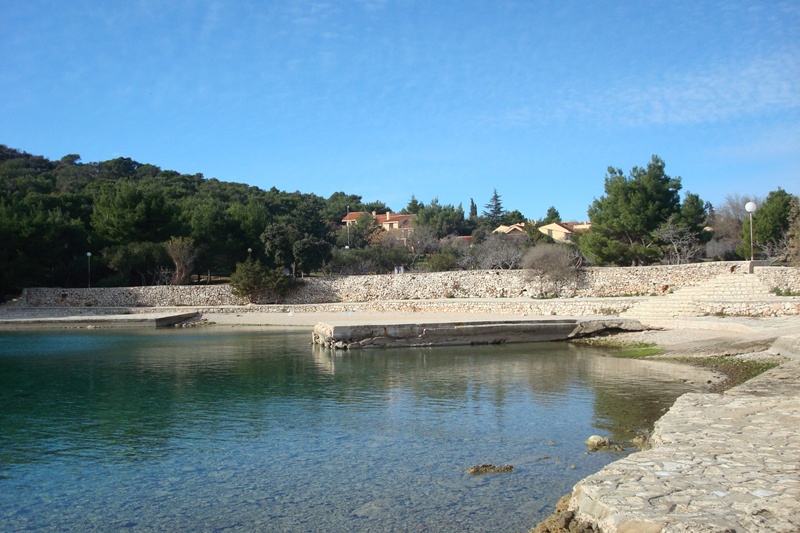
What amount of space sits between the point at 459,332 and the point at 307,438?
13271mm

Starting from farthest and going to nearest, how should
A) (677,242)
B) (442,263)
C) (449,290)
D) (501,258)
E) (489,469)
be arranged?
(442,263), (501,258), (449,290), (677,242), (489,469)

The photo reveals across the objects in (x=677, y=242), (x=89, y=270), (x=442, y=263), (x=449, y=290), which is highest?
(x=677, y=242)

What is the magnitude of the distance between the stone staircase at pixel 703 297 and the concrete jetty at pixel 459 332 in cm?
221

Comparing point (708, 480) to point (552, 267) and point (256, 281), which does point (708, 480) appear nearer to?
point (552, 267)

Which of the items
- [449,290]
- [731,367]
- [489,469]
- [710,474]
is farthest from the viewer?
[449,290]

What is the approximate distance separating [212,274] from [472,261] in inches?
737

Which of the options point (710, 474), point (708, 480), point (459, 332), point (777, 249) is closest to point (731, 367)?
point (459, 332)

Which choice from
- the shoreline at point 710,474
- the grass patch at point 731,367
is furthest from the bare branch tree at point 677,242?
the shoreline at point 710,474

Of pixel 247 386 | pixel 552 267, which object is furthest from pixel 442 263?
Result: pixel 247 386

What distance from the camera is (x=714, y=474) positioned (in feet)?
19.5

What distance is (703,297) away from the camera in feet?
83.1

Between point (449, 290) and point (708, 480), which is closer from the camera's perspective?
point (708, 480)

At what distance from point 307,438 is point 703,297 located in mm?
20251

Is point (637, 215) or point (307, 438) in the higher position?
point (637, 215)
